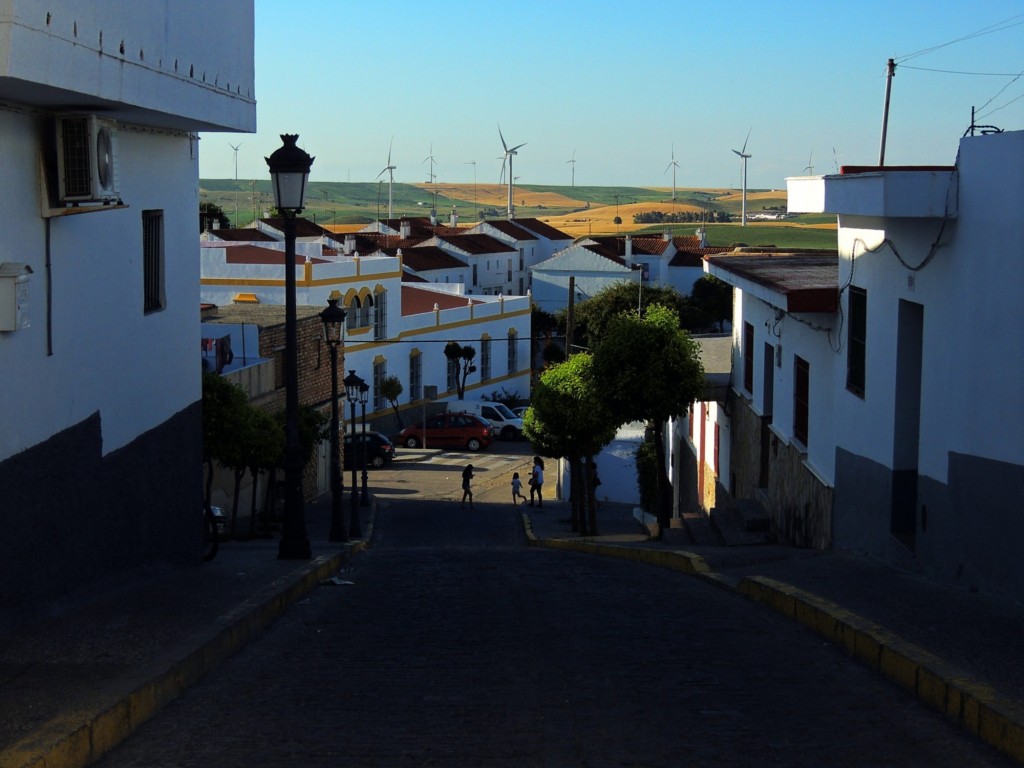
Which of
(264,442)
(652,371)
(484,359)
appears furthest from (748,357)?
(484,359)

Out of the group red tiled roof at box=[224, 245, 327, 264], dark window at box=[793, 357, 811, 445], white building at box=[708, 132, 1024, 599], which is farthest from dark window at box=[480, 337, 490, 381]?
dark window at box=[793, 357, 811, 445]

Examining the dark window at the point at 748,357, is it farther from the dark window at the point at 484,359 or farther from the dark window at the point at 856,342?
the dark window at the point at 484,359

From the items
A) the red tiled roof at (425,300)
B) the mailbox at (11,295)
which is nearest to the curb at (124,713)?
the mailbox at (11,295)

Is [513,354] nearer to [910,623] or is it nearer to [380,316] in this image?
[380,316]

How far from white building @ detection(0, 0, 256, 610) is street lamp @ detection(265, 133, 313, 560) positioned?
87 cm

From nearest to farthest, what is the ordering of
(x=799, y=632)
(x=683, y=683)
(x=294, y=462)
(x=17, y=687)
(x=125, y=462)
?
(x=17, y=687), (x=683, y=683), (x=799, y=632), (x=125, y=462), (x=294, y=462)

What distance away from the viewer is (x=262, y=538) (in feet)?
76.5

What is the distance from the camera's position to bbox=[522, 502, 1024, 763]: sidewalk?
599 centimetres

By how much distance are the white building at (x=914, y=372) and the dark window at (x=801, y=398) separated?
0.09 ft

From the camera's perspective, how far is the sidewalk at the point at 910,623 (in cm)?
599

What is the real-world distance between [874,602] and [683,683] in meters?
2.43

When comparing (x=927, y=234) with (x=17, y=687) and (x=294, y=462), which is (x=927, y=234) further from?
(x=17, y=687)

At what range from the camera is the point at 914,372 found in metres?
11.6

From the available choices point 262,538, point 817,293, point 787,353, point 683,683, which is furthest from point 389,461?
point 683,683
